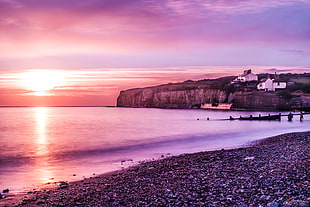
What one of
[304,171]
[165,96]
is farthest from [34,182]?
[165,96]

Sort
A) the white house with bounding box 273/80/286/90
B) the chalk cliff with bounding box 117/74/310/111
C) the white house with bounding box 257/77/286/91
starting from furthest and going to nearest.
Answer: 1. the white house with bounding box 273/80/286/90
2. the white house with bounding box 257/77/286/91
3. the chalk cliff with bounding box 117/74/310/111

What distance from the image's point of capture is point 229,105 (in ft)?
424

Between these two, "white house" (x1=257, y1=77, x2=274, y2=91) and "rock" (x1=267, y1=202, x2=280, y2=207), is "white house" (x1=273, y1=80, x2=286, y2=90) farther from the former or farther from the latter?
"rock" (x1=267, y1=202, x2=280, y2=207)

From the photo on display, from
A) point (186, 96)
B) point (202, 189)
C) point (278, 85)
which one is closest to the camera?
point (202, 189)

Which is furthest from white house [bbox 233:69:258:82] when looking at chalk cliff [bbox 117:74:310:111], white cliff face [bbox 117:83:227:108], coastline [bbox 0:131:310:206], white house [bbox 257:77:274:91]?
coastline [bbox 0:131:310:206]

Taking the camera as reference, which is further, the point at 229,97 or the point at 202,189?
the point at 229,97

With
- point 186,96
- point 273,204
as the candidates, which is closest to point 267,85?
point 186,96

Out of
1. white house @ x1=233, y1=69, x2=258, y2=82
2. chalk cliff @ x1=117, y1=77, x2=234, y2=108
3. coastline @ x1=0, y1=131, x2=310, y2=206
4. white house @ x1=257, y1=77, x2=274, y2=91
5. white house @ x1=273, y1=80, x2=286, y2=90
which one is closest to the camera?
coastline @ x1=0, y1=131, x2=310, y2=206

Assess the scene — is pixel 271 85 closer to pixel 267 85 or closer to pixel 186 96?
pixel 267 85

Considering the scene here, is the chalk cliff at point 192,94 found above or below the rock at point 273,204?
above

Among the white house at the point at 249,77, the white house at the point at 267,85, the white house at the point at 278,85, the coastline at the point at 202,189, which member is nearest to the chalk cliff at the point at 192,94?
the white house at the point at 249,77

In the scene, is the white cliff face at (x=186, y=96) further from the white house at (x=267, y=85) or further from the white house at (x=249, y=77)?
the white house at (x=267, y=85)

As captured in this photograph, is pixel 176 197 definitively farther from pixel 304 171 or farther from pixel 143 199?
pixel 304 171

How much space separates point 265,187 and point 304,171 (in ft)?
5.88
